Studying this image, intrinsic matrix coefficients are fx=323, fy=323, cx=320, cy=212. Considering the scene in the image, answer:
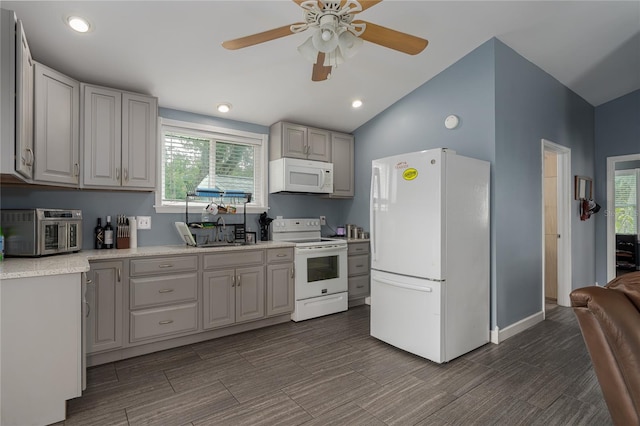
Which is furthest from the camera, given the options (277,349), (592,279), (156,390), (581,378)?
(592,279)

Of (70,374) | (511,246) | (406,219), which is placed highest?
(406,219)

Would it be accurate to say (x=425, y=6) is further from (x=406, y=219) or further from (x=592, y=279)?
(x=592, y=279)

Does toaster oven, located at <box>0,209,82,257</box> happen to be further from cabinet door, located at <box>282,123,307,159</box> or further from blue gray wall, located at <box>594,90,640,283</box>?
blue gray wall, located at <box>594,90,640,283</box>

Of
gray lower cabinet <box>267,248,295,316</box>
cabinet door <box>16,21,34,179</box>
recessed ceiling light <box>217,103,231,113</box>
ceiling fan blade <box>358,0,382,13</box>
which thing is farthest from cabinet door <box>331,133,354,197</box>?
cabinet door <box>16,21,34,179</box>

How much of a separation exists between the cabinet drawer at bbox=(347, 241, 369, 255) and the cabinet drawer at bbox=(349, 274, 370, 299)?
325 millimetres

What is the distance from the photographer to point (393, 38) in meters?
1.95

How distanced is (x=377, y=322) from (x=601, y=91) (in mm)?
4446

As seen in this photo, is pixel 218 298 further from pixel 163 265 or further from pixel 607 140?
pixel 607 140

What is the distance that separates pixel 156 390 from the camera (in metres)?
2.21

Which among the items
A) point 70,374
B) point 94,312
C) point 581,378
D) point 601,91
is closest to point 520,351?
point 581,378

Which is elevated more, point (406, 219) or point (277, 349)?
point (406, 219)

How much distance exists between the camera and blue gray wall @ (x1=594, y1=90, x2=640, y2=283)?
14.9 ft

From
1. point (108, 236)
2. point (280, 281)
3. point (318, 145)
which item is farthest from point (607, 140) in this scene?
point (108, 236)

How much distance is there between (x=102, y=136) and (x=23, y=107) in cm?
81
